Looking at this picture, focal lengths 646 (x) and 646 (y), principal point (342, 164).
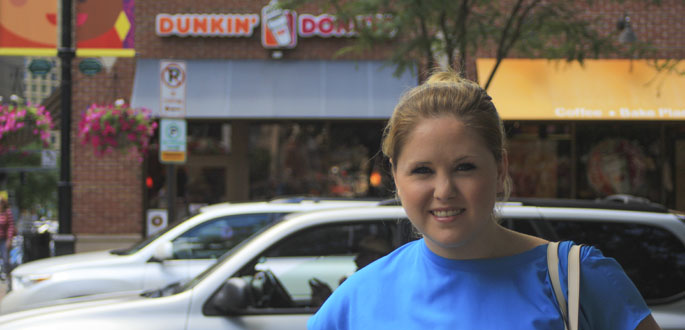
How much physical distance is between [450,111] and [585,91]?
477 inches

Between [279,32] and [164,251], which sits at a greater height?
[279,32]

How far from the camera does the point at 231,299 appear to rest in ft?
10.6

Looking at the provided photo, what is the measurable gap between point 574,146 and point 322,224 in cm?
1159

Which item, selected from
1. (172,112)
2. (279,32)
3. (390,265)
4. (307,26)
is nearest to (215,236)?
(172,112)

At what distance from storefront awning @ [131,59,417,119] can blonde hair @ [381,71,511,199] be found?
11.0m

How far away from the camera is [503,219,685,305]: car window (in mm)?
3508

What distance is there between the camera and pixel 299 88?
1302 cm

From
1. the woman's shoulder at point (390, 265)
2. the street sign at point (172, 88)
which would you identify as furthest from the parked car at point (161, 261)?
the woman's shoulder at point (390, 265)

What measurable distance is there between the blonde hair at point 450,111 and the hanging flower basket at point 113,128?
27.9 feet

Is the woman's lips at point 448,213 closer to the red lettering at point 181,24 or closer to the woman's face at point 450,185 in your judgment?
the woman's face at point 450,185

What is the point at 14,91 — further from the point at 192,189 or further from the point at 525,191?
the point at 525,191

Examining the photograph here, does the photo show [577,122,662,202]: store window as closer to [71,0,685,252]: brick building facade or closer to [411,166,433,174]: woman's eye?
[71,0,685,252]: brick building facade

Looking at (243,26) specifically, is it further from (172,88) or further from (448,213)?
(448,213)

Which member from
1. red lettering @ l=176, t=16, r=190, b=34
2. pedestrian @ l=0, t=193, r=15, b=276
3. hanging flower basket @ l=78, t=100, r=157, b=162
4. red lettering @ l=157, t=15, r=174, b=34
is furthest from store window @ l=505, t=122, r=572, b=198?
pedestrian @ l=0, t=193, r=15, b=276
